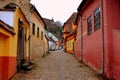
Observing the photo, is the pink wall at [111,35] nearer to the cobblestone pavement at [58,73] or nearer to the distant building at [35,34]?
the cobblestone pavement at [58,73]

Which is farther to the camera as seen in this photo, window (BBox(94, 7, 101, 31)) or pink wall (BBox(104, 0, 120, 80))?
window (BBox(94, 7, 101, 31))

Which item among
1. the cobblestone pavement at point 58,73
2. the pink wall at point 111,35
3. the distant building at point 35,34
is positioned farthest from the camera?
the distant building at point 35,34

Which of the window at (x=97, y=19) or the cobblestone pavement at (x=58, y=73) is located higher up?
the window at (x=97, y=19)

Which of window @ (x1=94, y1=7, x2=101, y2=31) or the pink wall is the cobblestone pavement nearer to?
the pink wall

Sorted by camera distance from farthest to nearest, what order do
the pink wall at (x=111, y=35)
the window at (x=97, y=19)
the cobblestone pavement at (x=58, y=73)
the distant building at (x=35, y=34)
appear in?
the distant building at (x=35, y=34) < the window at (x=97, y=19) < the cobblestone pavement at (x=58, y=73) < the pink wall at (x=111, y=35)

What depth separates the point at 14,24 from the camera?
12.6 m

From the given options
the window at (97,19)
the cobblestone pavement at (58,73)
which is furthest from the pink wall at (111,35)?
the window at (97,19)

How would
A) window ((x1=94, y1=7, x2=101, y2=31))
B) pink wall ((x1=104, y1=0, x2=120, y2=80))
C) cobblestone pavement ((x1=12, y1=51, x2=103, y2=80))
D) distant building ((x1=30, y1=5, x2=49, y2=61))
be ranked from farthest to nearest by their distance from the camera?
distant building ((x1=30, y1=5, x2=49, y2=61))
window ((x1=94, y1=7, x2=101, y2=31))
cobblestone pavement ((x1=12, y1=51, x2=103, y2=80))
pink wall ((x1=104, y1=0, x2=120, y2=80))

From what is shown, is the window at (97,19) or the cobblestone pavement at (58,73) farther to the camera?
the window at (97,19)

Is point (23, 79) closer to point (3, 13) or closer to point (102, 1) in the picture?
point (3, 13)

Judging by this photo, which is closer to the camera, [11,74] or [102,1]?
[11,74]

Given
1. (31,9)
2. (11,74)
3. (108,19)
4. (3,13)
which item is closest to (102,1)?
(108,19)

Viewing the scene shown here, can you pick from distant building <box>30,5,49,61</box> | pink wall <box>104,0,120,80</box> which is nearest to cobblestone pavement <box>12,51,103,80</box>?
pink wall <box>104,0,120,80</box>

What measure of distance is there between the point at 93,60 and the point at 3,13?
6.54 m
